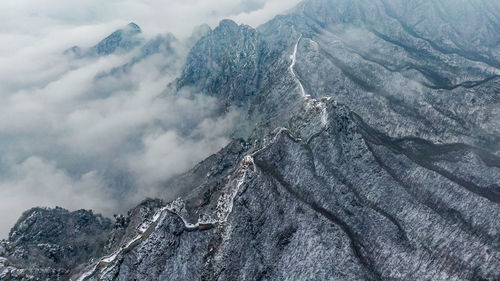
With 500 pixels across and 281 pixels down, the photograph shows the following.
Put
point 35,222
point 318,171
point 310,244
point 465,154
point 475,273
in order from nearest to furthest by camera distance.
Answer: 1. point 475,273
2. point 310,244
3. point 318,171
4. point 465,154
5. point 35,222

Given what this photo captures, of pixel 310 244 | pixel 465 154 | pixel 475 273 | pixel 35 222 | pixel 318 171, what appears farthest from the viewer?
pixel 35 222

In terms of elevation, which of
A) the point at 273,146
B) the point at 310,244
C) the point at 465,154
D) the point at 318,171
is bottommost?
the point at 465,154

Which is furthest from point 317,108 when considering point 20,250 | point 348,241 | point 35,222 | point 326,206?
point 35,222

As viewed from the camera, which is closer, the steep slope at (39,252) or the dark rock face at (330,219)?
the dark rock face at (330,219)

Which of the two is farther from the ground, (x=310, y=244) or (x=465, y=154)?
(x=310, y=244)

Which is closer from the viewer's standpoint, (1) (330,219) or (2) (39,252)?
(1) (330,219)

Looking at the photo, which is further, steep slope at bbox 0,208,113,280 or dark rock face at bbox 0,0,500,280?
steep slope at bbox 0,208,113,280

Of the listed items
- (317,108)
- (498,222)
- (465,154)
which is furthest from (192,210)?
(465,154)

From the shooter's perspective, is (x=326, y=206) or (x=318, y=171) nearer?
(x=326, y=206)

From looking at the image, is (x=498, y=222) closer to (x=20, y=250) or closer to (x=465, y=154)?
(x=465, y=154)

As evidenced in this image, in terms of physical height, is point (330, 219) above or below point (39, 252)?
below
